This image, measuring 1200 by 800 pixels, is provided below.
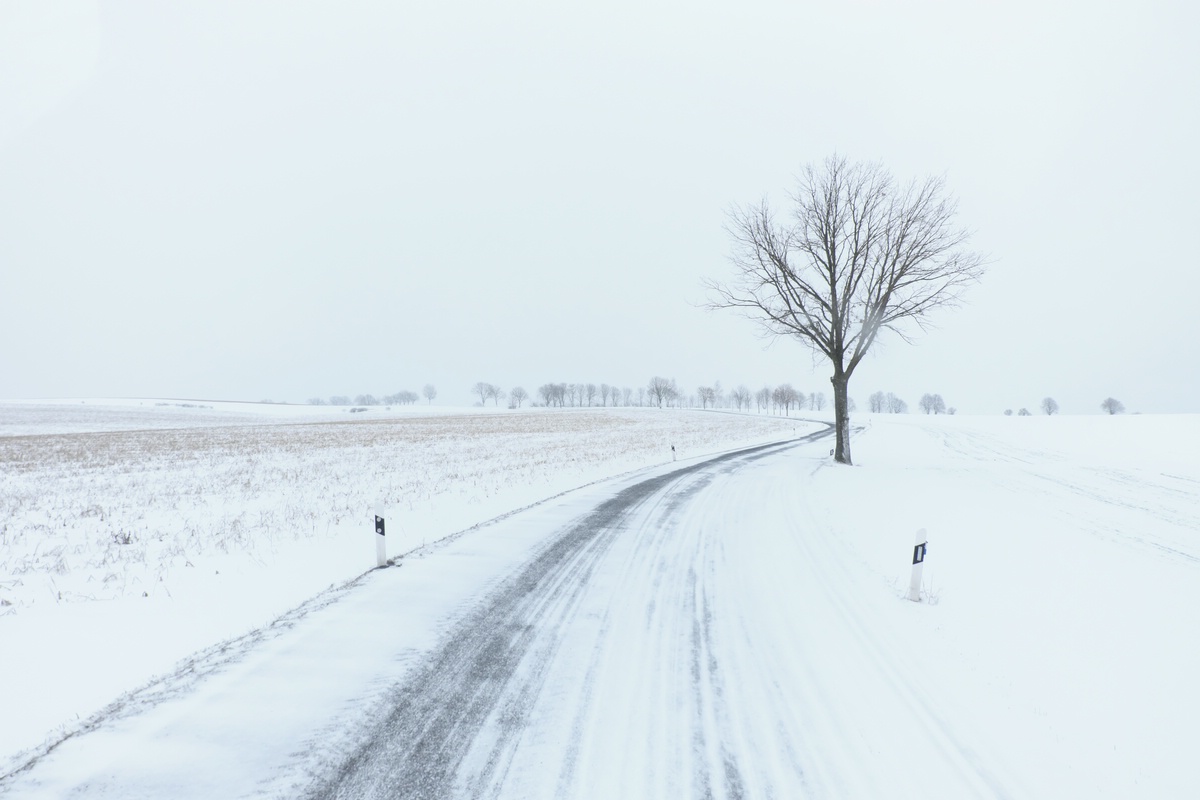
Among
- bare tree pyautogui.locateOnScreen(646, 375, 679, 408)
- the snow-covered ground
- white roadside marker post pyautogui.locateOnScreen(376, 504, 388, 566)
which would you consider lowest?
the snow-covered ground

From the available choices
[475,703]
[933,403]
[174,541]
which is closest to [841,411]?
[475,703]

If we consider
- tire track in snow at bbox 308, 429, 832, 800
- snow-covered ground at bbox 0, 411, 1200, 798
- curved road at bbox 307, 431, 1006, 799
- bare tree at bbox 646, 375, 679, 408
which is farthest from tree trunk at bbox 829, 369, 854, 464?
bare tree at bbox 646, 375, 679, 408

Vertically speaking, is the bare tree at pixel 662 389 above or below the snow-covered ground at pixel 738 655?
above

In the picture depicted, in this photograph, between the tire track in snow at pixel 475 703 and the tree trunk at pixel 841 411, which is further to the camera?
the tree trunk at pixel 841 411

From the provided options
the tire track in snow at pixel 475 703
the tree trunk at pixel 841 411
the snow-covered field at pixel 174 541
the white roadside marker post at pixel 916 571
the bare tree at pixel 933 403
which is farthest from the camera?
the bare tree at pixel 933 403

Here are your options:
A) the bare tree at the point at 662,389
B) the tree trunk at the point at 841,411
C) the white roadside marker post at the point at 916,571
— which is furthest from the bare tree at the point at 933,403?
the white roadside marker post at the point at 916,571

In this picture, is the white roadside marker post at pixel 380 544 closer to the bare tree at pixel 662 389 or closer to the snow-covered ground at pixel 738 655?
the snow-covered ground at pixel 738 655

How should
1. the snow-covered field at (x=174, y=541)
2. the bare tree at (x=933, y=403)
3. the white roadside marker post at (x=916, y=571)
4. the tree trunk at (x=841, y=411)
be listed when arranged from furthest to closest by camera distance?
the bare tree at (x=933, y=403), the tree trunk at (x=841, y=411), the white roadside marker post at (x=916, y=571), the snow-covered field at (x=174, y=541)

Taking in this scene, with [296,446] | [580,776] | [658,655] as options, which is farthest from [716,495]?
[296,446]

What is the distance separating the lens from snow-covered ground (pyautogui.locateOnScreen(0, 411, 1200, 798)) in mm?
3695

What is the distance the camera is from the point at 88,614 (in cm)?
629

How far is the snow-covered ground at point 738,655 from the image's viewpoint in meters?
3.70

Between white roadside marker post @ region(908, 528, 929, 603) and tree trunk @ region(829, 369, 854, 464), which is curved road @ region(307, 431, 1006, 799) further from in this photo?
tree trunk @ region(829, 369, 854, 464)

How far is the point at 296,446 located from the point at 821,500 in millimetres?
28704
